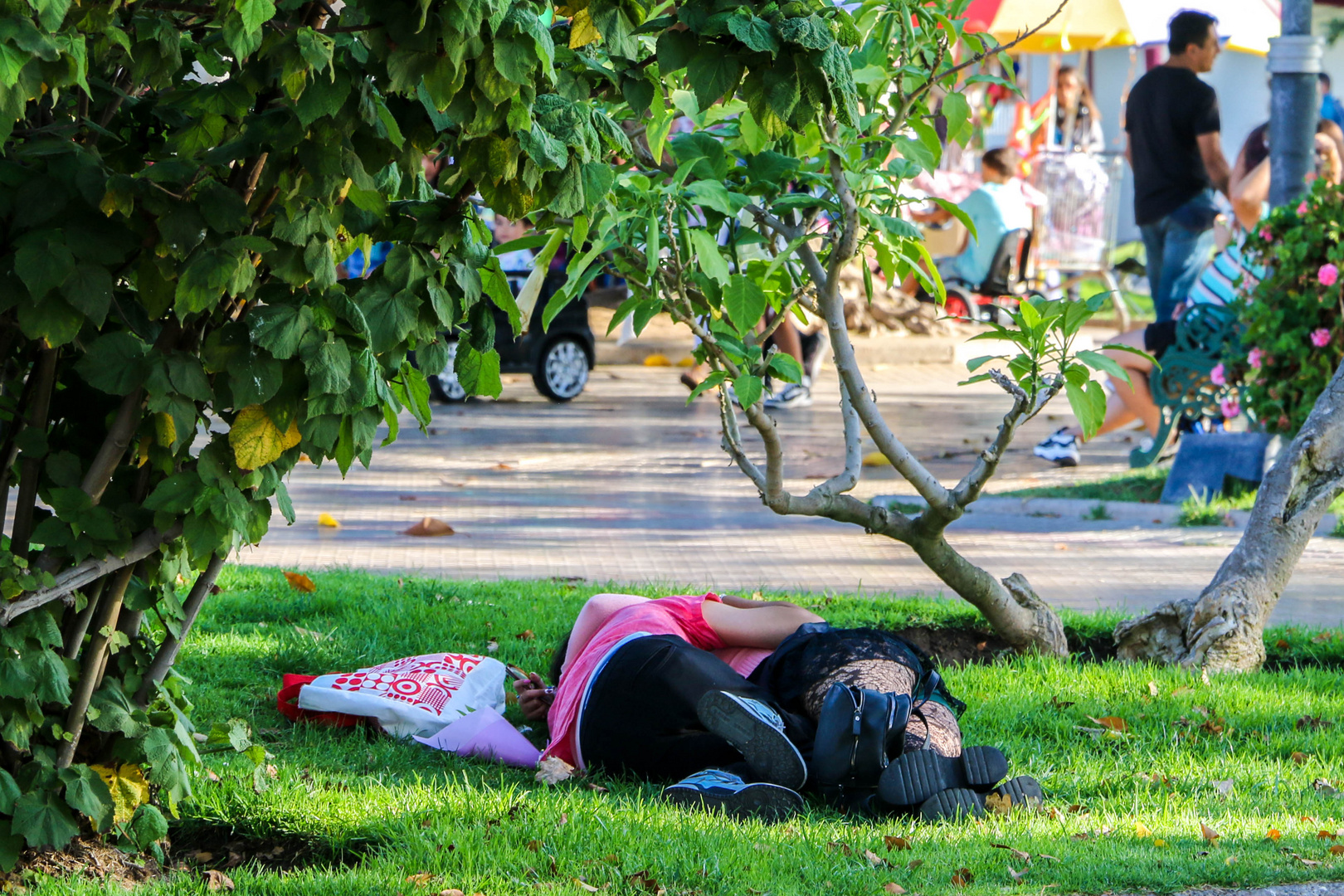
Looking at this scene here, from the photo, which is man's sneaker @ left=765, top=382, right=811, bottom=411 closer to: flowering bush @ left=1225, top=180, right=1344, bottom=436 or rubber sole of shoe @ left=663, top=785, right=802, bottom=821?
flowering bush @ left=1225, top=180, right=1344, bottom=436

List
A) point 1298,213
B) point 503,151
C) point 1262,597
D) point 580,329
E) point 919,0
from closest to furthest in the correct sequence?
point 503,151 → point 919,0 → point 1262,597 → point 1298,213 → point 580,329

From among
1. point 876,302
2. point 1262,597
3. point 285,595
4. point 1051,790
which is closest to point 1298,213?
point 1262,597

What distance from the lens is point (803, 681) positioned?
158 inches

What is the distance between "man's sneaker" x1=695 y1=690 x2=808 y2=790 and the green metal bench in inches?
243

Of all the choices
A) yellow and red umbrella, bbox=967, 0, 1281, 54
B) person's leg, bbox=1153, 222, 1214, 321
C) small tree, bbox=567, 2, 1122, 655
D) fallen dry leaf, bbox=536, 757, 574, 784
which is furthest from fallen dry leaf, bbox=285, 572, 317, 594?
yellow and red umbrella, bbox=967, 0, 1281, 54

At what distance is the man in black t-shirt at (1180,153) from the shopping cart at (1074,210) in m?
8.37

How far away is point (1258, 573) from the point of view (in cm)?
521

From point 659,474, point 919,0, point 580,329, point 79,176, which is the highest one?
point 919,0

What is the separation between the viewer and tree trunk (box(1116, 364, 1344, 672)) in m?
5.16

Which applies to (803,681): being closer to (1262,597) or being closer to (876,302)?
(1262,597)

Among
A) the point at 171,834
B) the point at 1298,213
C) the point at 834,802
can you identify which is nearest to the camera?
the point at 171,834

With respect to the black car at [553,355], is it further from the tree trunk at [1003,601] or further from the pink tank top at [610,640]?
the pink tank top at [610,640]

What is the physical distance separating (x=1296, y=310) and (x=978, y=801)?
18.4 feet

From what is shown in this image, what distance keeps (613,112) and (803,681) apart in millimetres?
1662
